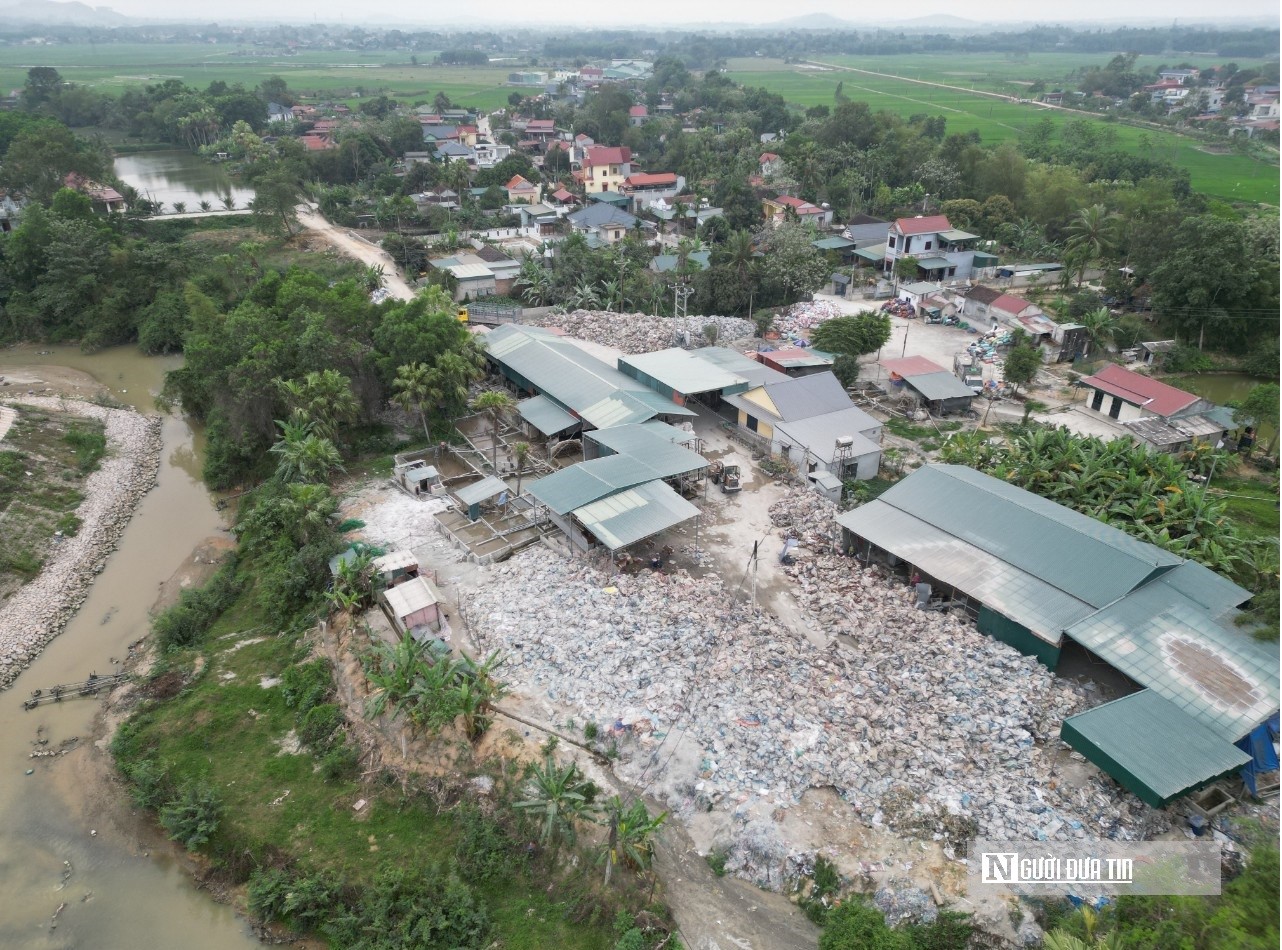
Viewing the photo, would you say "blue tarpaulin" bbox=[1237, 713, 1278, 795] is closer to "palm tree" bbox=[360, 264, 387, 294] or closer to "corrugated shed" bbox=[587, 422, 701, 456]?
"corrugated shed" bbox=[587, 422, 701, 456]

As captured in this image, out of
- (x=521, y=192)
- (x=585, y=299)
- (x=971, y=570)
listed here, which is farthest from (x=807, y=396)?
(x=521, y=192)

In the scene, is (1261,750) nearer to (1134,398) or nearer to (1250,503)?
(1250,503)

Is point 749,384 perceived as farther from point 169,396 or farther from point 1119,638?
point 169,396

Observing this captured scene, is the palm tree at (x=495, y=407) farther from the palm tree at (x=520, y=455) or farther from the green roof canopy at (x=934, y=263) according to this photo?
the green roof canopy at (x=934, y=263)

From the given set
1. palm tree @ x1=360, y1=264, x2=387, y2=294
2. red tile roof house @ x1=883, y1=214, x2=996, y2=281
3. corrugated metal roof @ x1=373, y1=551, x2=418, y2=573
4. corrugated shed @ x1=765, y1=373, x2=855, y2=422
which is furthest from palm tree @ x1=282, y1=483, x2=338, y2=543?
red tile roof house @ x1=883, y1=214, x2=996, y2=281

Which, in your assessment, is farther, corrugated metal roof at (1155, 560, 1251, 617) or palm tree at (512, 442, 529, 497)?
palm tree at (512, 442, 529, 497)

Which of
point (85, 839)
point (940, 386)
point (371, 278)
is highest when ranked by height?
point (371, 278)

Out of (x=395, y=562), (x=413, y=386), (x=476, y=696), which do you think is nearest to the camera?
(x=476, y=696)
